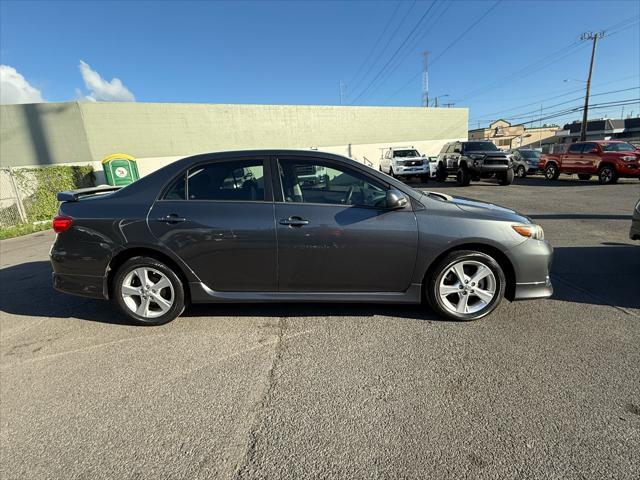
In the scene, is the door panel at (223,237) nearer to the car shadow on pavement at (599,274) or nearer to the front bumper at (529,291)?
the front bumper at (529,291)

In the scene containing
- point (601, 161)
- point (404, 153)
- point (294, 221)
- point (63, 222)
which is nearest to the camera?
point (294, 221)

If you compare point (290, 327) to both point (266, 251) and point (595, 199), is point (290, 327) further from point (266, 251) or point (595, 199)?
point (595, 199)

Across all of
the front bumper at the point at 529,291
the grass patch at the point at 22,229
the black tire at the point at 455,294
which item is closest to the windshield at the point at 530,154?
the front bumper at the point at 529,291

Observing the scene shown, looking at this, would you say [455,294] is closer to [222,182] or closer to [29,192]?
[222,182]

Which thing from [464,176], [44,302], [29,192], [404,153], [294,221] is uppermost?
[404,153]

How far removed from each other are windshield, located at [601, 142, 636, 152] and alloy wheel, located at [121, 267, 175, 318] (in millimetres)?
17707

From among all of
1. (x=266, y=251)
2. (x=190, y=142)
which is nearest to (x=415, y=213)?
(x=266, y=251)

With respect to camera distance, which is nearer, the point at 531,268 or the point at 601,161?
the point at 531,268

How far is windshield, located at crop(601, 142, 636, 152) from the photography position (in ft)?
44.1

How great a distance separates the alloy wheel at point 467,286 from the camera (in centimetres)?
308

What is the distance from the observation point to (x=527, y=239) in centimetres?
307

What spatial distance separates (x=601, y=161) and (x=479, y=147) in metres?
4.78

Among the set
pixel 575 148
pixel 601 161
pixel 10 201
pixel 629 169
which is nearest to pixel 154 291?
pixel 10 201

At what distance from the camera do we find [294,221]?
2.99 metres
